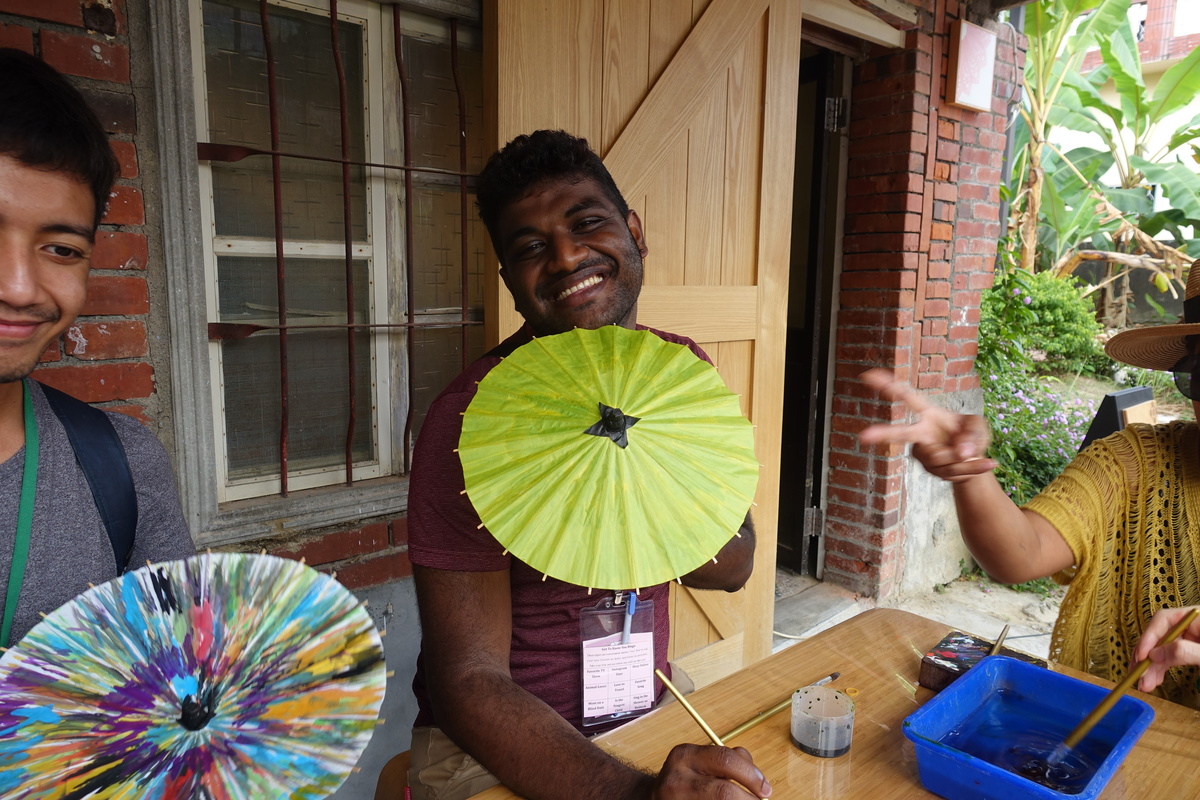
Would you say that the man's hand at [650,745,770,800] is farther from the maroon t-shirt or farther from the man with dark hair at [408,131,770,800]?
the maroon t-shirt

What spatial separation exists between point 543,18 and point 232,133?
2.88ft

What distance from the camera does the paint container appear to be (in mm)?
1202

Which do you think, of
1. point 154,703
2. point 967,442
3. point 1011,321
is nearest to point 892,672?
point 967,442

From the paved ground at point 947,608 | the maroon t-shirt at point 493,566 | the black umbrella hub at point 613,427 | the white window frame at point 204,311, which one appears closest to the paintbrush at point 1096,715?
the maroon t-shirt at point 493,566

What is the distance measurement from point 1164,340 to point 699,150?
4.69ft

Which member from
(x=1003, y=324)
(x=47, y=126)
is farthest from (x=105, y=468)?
(x=1003, y=324)

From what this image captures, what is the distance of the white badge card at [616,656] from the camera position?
1.38m

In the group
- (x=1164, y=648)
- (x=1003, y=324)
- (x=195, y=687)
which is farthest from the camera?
(x=1003, y=324)

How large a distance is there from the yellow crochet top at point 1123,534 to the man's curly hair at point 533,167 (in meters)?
1.26

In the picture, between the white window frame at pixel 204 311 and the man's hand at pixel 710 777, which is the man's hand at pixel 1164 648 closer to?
the man's hand at pixel 710 777

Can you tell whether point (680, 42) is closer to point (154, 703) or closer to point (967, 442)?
point (967, 442)

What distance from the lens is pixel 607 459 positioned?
3.17ft

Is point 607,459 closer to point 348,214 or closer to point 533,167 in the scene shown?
point 533,167

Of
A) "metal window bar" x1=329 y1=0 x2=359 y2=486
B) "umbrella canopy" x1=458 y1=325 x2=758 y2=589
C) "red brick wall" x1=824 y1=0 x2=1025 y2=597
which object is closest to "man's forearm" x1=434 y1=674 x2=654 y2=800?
"umbrella canopy" x1=458 y1=325 x2=758 y2=589
